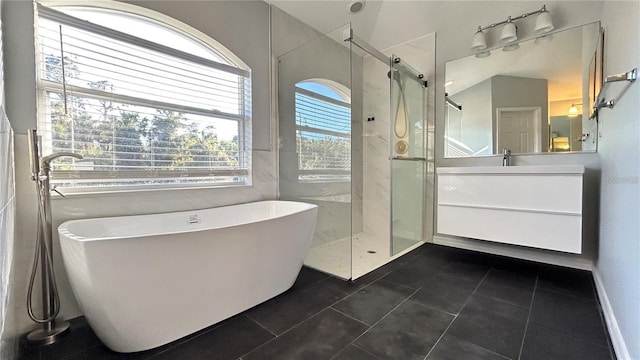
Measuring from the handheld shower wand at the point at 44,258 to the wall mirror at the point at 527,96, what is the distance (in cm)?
325

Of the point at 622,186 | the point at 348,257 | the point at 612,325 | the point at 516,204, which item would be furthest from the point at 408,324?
the point at 516,204

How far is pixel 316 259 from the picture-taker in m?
2.41

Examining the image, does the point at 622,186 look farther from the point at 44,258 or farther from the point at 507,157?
the point at 44,258

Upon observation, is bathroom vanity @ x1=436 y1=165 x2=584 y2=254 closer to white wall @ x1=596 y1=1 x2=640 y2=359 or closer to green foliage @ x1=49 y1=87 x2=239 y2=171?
white wall @ x1=596 y1=1 x2=640 y2=359

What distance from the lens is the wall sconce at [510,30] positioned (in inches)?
86.7

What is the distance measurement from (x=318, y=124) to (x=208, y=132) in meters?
1.11

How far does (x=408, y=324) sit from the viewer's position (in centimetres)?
146

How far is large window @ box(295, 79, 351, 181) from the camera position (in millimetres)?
2695

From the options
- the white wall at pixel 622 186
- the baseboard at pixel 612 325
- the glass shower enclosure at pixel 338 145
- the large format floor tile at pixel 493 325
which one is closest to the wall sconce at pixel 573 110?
the white wall at pixel 622 186

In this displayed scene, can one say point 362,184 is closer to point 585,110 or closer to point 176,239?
point 585,110

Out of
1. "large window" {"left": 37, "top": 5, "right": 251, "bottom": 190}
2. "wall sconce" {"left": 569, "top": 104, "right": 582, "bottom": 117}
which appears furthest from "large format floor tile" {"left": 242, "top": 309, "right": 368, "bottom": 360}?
"wall sconce" {"left": 569, "top": 104, "right": 582, "bottom": 117}

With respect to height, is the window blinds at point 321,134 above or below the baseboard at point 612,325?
above

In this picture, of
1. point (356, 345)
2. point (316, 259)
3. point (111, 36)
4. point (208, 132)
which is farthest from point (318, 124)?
point (356, 345)

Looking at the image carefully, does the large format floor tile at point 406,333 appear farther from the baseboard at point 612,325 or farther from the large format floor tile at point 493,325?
the baseboard at point 612,325
